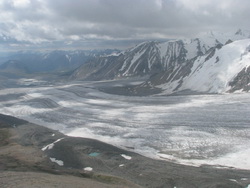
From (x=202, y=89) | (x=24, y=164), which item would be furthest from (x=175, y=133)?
(x=202, y=89)

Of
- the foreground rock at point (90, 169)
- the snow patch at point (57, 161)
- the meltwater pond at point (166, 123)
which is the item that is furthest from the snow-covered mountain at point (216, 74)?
the snow patch at point (57, 161)

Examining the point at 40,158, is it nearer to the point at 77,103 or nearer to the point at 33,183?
the point at 33,183

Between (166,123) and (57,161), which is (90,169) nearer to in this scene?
(57,161)

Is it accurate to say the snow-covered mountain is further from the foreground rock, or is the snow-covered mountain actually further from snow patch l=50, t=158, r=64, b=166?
snow patch l=50, t=158, r=64, b=166

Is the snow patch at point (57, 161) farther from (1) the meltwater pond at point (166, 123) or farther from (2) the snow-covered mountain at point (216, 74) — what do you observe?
(2) the snow-covered mountain at point (216, 74)

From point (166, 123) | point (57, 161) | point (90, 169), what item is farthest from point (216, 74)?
point (90, 169)

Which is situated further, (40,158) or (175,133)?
(175,133)
